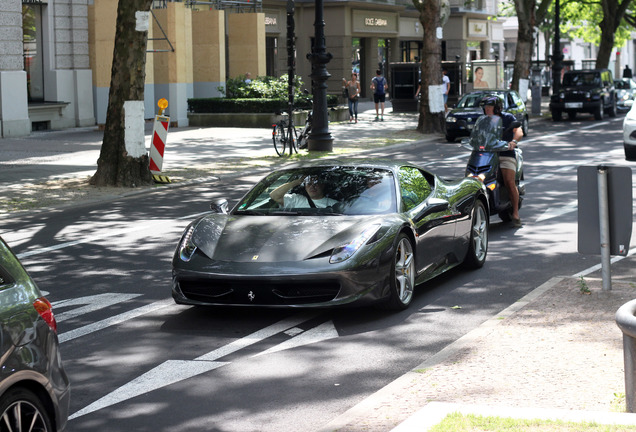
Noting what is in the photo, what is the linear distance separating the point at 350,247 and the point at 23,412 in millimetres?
4195

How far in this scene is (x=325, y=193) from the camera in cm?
952

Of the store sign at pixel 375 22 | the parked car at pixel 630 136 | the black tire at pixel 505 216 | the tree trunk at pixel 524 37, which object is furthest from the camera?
the store sign at pixel 375 22

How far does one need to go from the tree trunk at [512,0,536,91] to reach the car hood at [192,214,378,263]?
34823 mm

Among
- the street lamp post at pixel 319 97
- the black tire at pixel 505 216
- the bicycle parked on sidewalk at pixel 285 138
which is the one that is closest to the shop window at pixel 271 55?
the street lamp post at pixel 319 97

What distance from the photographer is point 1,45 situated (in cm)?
3089

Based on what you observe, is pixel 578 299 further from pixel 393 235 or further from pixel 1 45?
pixel 1 45

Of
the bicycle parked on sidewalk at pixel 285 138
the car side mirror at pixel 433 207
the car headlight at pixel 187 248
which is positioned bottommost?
the car headlight at pixel 187 248

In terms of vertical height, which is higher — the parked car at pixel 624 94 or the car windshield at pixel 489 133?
the parked car at pixel 624 94

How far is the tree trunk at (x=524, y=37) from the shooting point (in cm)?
4219

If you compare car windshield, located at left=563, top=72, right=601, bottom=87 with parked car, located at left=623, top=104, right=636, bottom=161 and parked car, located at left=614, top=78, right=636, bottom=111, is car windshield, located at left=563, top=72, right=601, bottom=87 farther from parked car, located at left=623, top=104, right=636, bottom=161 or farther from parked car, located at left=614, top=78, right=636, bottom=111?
parked car, located at left=623, top=104, right=636, bottom=161

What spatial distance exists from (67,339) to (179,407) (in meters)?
2.08

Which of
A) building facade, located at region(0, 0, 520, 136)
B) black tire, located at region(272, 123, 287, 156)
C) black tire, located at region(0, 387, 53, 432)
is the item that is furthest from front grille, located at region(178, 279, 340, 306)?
building facade, located at region(0, 0, 520, 136)

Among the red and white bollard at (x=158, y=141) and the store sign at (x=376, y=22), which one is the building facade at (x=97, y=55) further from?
the store sign at (x=376, y=22)

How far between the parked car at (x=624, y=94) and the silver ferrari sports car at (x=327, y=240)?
36028mm
